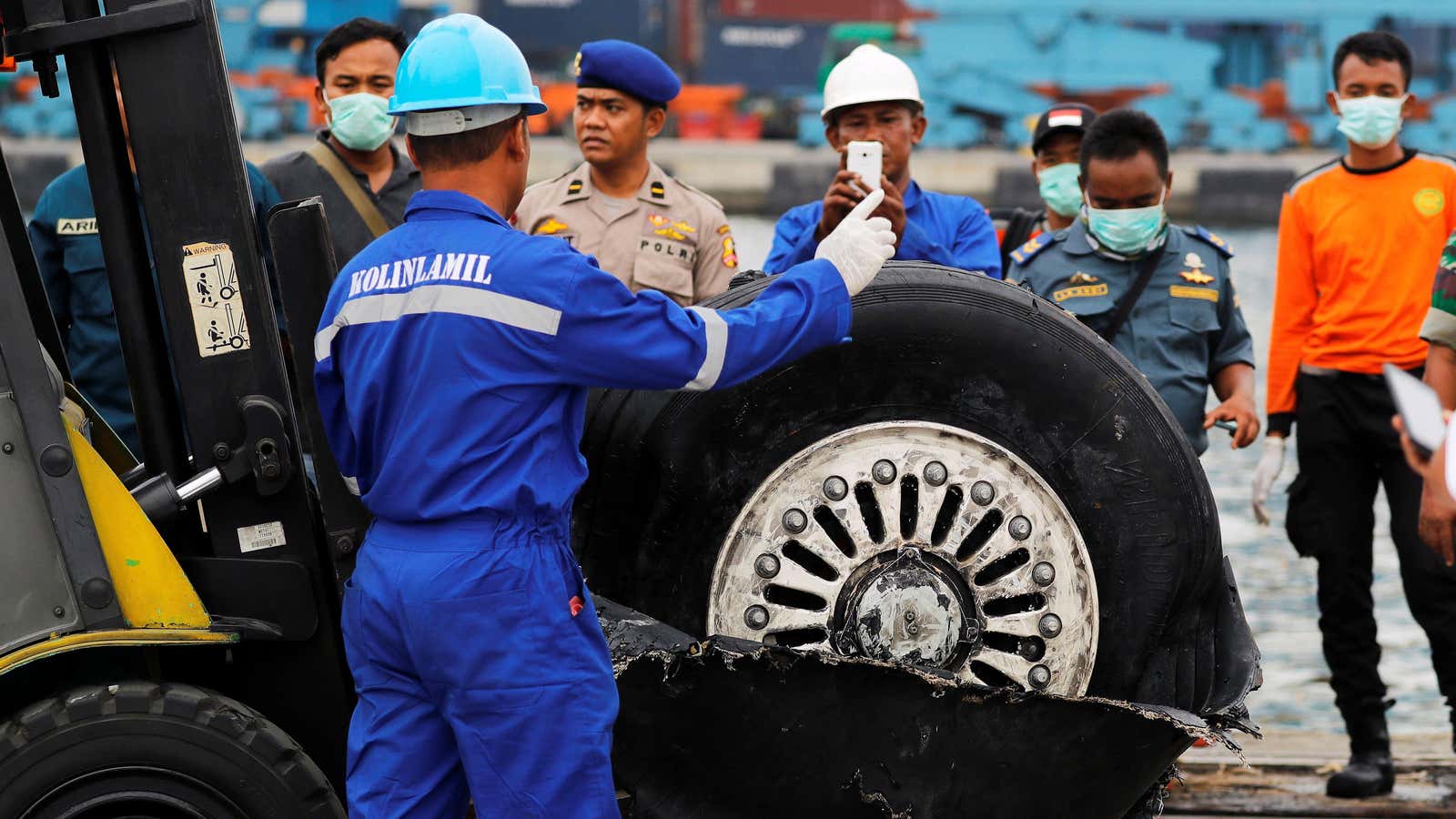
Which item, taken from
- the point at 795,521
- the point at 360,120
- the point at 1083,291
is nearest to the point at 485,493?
the point at 795,521

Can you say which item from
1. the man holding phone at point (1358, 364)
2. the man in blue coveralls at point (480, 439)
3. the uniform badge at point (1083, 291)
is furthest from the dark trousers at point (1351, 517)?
the man in blue coveralls at point (480, 439)

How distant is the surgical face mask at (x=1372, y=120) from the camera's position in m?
4.46

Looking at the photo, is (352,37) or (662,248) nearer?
(352,37)

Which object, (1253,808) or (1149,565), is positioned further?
(1253,808)

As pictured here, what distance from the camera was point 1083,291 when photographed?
411 centimetres

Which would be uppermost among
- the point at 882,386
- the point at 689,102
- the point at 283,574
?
the point at 882,386

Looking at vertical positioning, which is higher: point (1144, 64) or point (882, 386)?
point (882, 386)

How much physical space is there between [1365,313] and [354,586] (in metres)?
3.00

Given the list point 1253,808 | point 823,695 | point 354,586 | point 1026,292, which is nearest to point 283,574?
point 354,586

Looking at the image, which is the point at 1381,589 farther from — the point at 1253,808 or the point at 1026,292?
the point at 1026,292

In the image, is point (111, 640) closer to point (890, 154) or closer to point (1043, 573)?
point (1043, 573)

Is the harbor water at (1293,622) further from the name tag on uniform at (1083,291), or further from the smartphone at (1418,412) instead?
the smartphone at (1418,412)

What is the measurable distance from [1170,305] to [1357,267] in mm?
691

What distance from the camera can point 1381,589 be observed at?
661 cm
